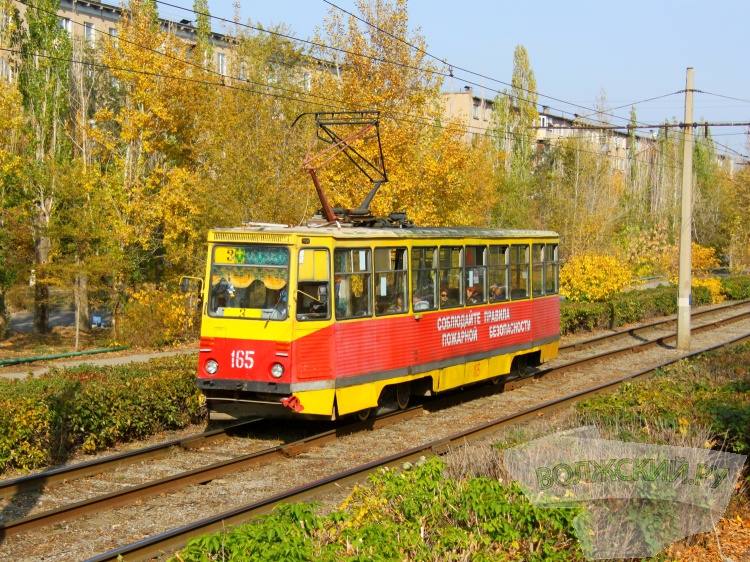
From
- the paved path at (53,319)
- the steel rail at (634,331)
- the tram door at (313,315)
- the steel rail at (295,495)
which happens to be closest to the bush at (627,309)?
the steel rail at (634,331)

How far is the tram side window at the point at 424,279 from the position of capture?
14016mm

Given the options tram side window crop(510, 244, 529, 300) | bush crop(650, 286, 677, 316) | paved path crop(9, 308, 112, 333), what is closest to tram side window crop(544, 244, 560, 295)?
tram side window crop(510, 244, 529, 300)

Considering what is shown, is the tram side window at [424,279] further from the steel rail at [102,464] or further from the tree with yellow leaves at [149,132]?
the tree with yellow leaves at [149,132]

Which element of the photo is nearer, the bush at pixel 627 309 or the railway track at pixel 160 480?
the railway track at pixel 160 480

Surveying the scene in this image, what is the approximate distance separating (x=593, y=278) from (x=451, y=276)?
15522 millimetres

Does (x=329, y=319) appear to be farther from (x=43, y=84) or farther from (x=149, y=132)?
(x=43, y=84)

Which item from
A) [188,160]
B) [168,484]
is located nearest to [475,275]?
[168,484]

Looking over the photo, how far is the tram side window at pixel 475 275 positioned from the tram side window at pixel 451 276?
0.23m

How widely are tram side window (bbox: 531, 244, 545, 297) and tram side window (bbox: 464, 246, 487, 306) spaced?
2160 millimetres

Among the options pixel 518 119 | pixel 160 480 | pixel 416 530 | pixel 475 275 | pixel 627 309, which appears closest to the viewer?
pixel 416 530

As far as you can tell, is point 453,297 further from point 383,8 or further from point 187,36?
point 187,36

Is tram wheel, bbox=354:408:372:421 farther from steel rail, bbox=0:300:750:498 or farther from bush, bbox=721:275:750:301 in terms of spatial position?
bush, bbox=721:275:750:301

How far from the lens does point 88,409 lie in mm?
11688

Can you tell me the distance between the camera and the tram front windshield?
1202 cm
